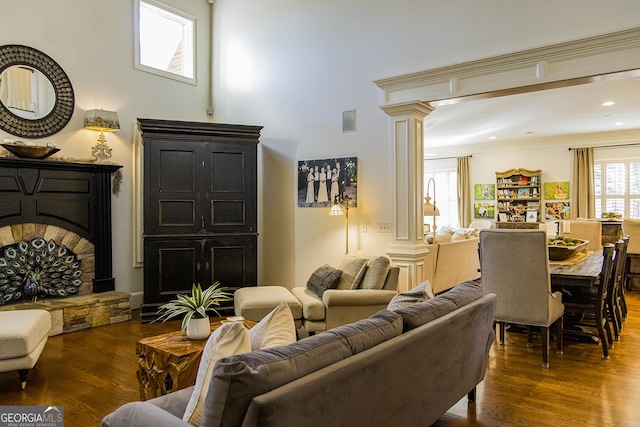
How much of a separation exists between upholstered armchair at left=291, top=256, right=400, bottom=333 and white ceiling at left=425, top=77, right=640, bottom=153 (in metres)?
2.25

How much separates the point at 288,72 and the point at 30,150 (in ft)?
10.3

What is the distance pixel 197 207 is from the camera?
538 cm

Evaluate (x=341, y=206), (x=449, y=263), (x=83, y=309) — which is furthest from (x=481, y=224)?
(x=83, y=309)

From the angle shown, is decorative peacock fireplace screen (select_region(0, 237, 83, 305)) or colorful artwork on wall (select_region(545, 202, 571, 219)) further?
colorful artwork on wall (select_region(545, 202, 571, 219))

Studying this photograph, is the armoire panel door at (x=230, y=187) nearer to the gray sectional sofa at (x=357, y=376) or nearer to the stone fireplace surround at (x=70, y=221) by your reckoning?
the stone fireplace surround at (x=70, y=221)

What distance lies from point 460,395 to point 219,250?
3.62 meters

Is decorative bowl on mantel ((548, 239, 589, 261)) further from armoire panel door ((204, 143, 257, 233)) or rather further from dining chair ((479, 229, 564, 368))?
armoire panel door ((204, 143, 257, 233))

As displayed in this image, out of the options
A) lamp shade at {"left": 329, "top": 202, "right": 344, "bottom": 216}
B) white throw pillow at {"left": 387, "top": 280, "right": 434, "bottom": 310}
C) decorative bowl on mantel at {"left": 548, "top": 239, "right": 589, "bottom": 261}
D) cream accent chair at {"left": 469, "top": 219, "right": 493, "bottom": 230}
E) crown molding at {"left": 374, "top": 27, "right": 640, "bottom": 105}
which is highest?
crown molding at {"left": 374, "top": 27, "right": 640, "bottom": 105}

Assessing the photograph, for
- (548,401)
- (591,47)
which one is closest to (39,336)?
(548,401)

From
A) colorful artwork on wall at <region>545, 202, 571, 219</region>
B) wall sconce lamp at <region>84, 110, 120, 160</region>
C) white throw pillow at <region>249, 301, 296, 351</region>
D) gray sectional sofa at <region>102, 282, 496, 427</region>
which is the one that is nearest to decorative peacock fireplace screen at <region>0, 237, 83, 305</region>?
wall sconce lamp at <region>84, 110, 120, 160</region>

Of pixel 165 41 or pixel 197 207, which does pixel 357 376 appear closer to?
pixel 197 207

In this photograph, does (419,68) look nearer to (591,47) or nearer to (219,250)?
(591,47)

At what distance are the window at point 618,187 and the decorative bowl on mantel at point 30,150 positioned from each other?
10054 mm

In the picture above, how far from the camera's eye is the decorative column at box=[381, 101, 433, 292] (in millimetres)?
4617
